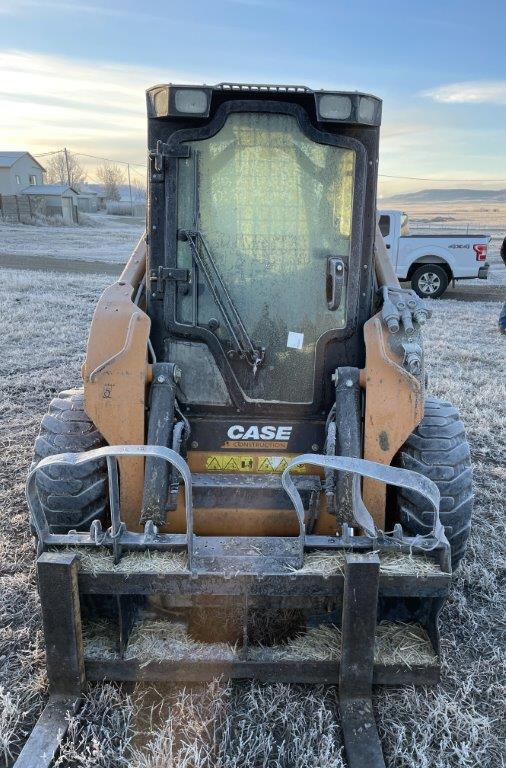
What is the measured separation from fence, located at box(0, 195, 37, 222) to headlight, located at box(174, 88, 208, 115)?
40958mm

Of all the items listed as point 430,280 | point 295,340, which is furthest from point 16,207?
point 295,340

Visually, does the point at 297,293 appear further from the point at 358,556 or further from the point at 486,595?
the point at 486,595

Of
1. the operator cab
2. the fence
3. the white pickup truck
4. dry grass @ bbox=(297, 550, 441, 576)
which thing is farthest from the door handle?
the fence

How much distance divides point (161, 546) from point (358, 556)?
865 millimetres

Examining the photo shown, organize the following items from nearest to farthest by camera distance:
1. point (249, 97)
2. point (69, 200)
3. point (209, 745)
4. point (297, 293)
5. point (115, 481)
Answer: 1. point (209, 745)
2. point (115, 481)
3. point (249, 97)
4. point (297, 293)
5. point (69, 200)

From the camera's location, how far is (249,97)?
349cm

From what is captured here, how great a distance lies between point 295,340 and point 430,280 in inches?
522

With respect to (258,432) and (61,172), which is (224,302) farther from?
(61,172)

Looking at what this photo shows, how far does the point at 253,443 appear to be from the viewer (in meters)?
3.77

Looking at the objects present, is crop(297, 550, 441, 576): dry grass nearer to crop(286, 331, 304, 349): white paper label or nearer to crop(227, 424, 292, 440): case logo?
crop(227, 424, 292, 440): case logo

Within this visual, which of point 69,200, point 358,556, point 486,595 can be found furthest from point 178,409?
point 69,200

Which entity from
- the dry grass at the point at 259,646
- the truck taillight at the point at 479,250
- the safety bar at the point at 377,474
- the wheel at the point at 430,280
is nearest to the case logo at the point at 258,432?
the safety bar at the point at 377,474

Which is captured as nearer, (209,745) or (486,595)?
(209,745)

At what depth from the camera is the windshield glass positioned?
356cm
